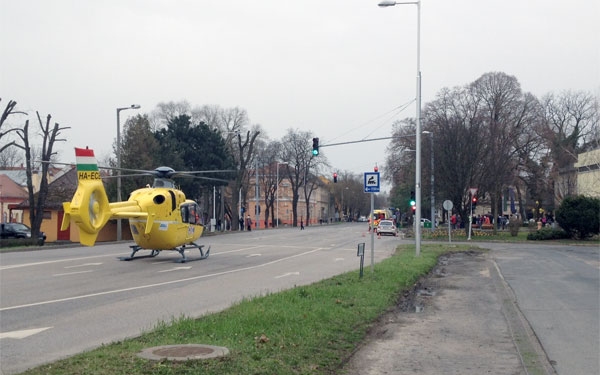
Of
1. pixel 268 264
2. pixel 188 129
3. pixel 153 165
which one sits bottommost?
pixel 268 264

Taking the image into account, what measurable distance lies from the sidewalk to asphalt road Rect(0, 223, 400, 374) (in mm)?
3733

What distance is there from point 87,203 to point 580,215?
3697 cm

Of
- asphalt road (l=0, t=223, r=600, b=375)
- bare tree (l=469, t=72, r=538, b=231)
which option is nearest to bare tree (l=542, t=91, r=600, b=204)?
bare tree (l=469, t=72, r=538, b=231)

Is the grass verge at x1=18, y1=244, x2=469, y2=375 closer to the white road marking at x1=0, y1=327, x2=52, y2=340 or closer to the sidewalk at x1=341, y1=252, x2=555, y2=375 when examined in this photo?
the sidewalk at x1=341, y1=252, x2=555, y2=375

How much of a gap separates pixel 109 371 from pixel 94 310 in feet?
23.5

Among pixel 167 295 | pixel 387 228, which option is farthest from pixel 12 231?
pixel 167 295

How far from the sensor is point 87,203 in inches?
822

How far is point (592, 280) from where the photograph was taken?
21.1 meters

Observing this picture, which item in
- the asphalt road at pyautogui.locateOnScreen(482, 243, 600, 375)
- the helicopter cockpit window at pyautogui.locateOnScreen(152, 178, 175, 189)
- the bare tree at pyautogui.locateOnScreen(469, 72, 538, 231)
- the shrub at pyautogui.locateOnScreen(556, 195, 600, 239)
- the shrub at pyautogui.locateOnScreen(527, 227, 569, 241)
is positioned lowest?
the asphalt road at pyautogui.locateOnScreen(482, 243, 600, 375)

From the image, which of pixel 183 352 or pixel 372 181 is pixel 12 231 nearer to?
pixel 372 181

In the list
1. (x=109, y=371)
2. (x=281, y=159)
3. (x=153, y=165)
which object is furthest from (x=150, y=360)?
(x=281, y=159)

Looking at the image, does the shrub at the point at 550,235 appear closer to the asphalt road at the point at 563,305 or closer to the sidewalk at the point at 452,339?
the asphalt road at the point at 563,305

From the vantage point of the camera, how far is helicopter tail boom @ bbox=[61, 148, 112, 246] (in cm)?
2048

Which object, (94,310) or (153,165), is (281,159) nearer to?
(153,165)
